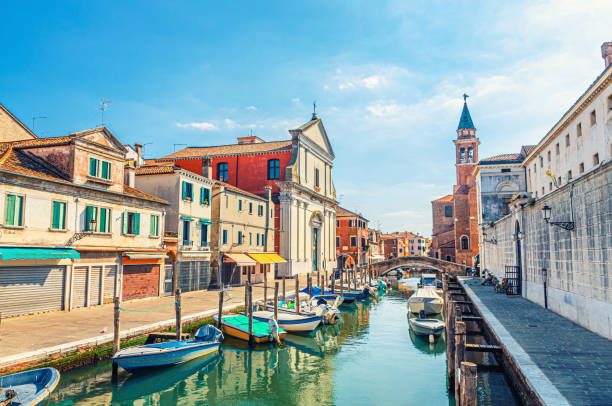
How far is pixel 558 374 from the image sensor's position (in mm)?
7973

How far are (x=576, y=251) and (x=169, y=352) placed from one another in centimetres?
1259

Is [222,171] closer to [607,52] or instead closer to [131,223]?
[131,223]

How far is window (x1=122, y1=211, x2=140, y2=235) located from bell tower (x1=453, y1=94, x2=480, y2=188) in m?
56.1

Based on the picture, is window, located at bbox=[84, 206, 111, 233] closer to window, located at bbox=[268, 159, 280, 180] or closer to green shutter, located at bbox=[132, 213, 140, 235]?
green shutter, located at bbox=[132, 213, 140, 235]

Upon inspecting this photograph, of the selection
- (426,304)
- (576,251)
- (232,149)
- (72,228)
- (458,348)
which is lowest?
(426,304)

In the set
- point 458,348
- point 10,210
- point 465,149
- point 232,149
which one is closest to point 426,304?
point 458,348

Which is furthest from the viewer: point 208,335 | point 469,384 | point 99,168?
point 99,168

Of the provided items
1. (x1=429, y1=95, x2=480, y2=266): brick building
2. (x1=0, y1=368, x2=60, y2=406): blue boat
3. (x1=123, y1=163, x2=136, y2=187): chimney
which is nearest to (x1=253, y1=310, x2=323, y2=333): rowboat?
(x1=0, y1=368, x2=60, y2=406): blue boat

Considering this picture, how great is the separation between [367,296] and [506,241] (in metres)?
14.0

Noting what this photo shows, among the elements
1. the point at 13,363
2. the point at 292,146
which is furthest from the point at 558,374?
the point at 292,146

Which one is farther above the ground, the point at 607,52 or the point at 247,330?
the point at 607,52

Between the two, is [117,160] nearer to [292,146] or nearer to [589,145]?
[292,146]

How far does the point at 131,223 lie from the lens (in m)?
22.0

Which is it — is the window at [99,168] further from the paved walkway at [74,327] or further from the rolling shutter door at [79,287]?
the paved walkway at [74,327]
